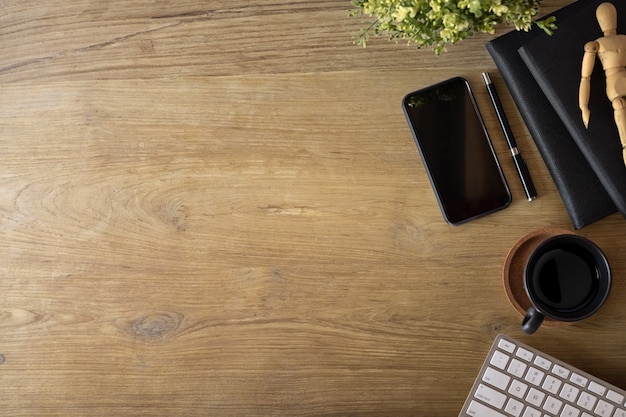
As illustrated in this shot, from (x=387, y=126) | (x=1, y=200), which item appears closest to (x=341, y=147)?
(x=387, y=126)

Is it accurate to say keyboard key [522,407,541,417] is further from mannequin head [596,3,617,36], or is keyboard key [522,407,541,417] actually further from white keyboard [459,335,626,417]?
Result: mannequin head [596,3,617,36]

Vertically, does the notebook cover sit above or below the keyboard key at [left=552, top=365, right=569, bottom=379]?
above

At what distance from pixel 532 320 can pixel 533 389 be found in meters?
0.09

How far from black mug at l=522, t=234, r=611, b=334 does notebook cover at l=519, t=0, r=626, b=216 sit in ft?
0.24

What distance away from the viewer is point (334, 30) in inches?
32.8

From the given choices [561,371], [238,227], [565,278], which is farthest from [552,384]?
[238,227]

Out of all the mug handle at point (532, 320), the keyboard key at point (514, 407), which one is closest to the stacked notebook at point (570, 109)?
the mug handle at point (532, 320)

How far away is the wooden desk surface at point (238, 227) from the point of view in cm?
82

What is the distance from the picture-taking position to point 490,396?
770mm

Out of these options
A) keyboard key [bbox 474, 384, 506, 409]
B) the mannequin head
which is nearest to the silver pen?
the mannequin head

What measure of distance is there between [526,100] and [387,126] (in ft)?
0.58

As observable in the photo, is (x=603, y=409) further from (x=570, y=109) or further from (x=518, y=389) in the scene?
(x=570, y=109)

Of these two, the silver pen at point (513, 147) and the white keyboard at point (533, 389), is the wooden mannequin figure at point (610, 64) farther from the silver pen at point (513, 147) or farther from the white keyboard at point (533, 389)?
the white keyboard at point (533, 389)

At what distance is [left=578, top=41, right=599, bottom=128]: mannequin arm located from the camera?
0.73 m
